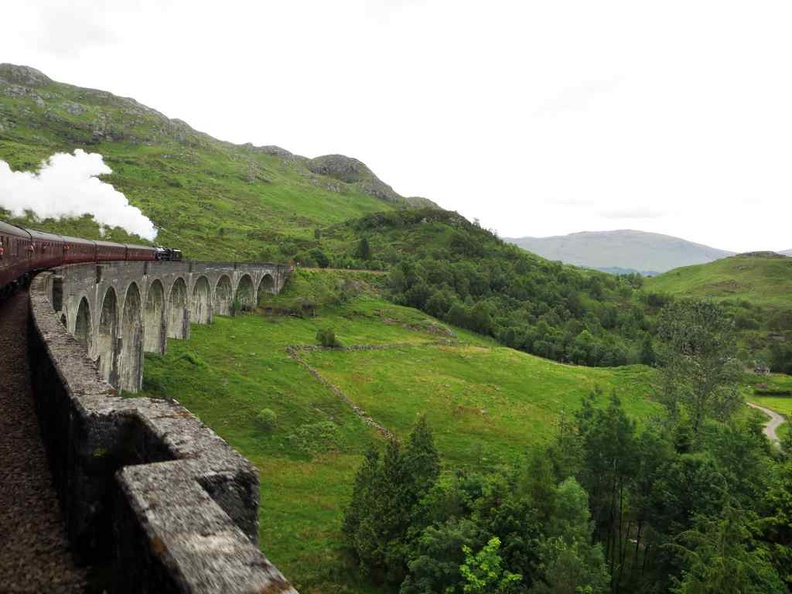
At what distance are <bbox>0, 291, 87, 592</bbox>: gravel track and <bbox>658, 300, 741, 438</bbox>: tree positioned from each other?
149 ft

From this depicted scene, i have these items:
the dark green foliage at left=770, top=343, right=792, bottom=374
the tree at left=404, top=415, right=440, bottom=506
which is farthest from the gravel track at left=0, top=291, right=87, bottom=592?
the dark green foliage at left=770, top=343, right=792, bottom=374

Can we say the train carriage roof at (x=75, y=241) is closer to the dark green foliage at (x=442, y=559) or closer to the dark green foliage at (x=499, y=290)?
the dark green foliage at (x=442, y=559)

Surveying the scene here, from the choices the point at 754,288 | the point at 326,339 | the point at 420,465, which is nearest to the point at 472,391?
the point at 326,339

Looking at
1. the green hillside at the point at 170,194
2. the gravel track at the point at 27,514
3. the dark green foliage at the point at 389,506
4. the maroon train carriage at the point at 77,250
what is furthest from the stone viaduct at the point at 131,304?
the green hillside at the point at 170,194

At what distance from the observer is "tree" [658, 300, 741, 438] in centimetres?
4316

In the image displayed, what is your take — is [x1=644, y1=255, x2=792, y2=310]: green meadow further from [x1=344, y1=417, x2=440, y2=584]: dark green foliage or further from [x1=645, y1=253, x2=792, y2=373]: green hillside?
[x1=344, y1=417, x2=440, y2=584]: dark green foliage

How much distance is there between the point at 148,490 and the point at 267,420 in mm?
33843

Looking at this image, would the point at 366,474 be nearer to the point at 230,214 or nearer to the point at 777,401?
the point at 777,401

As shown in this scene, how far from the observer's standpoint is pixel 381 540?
24.6 metres

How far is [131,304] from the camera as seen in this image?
34969 mm

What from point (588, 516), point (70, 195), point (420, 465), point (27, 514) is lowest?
point (588, 516)

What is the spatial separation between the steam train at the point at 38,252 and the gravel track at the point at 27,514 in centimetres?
1280

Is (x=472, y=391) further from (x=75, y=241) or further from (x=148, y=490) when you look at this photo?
(x=148, y=490)

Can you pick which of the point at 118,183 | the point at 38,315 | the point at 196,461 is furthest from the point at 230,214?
the point at 196,461
